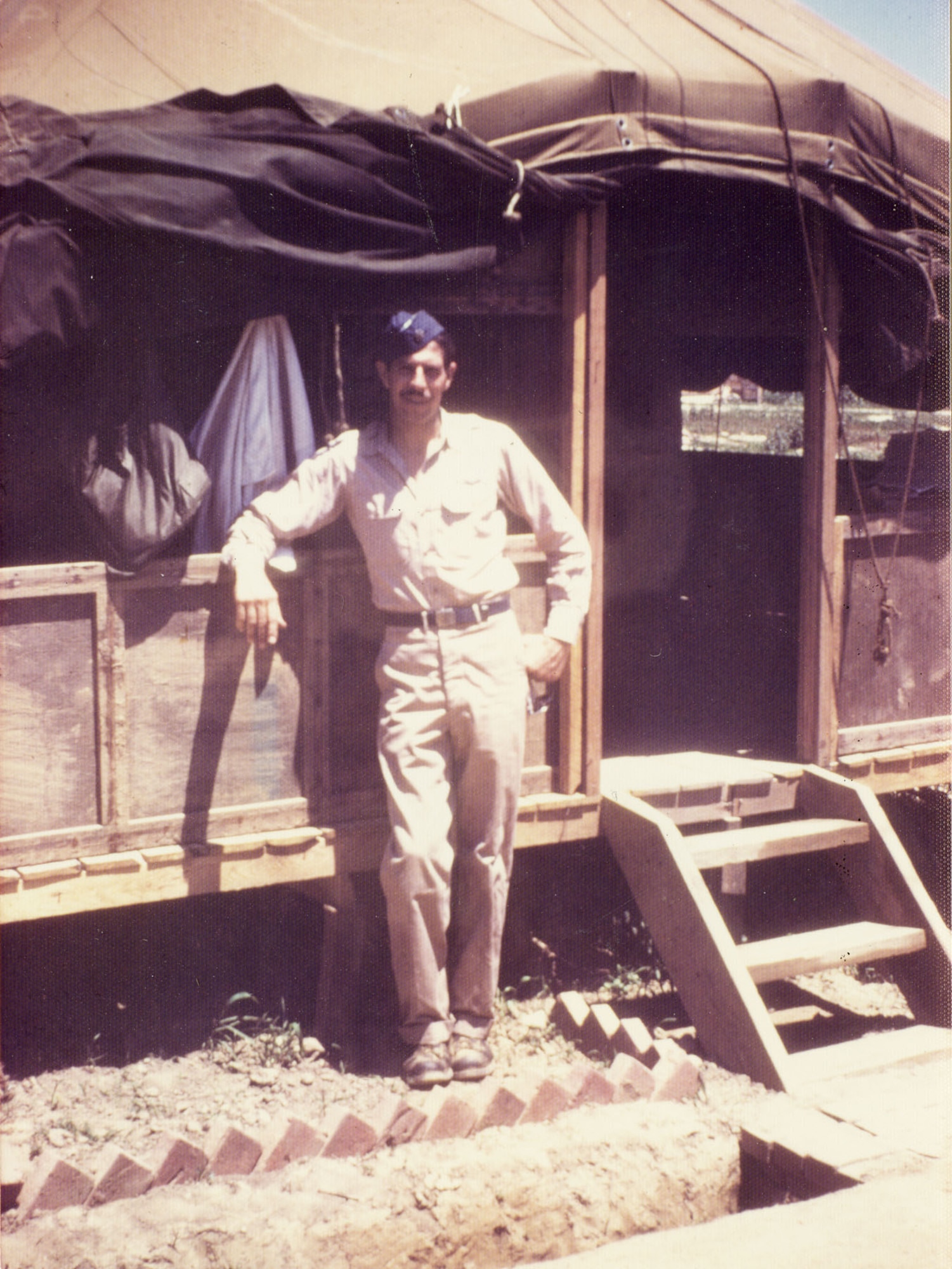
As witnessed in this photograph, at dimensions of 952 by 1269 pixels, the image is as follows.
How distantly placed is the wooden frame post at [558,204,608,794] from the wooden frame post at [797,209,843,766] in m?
0.99

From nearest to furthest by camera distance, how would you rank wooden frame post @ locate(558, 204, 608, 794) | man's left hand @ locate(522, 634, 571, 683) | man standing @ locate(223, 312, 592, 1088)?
man standing @ locate(223, 312, 592, 1088)
man's left hand @ locate(522, 634, 571, 683)
wooden frame post @ locate(558, 204, 608, 794)

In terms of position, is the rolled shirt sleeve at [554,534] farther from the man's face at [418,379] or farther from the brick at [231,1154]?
the brick at [231,1154]

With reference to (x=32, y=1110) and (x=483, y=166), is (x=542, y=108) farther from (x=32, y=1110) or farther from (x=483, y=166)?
(x=32, y=1110)

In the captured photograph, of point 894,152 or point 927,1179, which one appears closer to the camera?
point 927,1179

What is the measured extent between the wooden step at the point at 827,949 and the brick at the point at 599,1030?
54cm

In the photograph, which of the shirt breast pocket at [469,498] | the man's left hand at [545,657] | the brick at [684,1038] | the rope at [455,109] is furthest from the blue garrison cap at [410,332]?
the brick at [684,1038]

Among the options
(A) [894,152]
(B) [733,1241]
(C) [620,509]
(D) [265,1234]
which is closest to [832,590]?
(A) [894,152]

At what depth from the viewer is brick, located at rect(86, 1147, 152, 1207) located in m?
3.80

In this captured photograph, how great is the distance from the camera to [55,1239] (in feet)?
12.0

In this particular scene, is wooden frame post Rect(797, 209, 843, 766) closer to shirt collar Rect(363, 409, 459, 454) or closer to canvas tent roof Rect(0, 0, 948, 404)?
canvas tent roof Rect(0, 0, 948, 404)

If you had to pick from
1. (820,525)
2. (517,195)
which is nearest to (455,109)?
(517,195)

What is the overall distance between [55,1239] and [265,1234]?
1.82 feet

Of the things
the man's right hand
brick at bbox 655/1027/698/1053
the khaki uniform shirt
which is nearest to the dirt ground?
brick at bbox 655/1027/698/1053

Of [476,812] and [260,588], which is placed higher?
[260,588]
